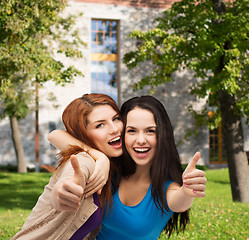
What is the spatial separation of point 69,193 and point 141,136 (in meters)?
0.90

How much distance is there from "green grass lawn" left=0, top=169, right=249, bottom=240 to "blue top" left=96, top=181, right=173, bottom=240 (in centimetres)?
322

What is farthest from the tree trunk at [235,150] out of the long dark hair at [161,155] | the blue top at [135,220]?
the blue top at [135,220]

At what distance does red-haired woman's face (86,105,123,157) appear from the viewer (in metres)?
2.51

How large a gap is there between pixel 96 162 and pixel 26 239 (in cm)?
65

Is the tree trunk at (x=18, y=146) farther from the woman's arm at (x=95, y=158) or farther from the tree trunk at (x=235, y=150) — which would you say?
the woman's arm at (x=95, y=158)

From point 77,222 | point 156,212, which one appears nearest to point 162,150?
point 156,212

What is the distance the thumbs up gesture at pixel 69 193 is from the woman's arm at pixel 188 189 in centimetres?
65

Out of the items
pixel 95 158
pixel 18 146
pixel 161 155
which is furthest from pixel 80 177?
pixel 18 146

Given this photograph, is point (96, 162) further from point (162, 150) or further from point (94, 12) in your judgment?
point (94, 12)

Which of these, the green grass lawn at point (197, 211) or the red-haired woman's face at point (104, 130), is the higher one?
the red-haired woman's face at point (104, 130)

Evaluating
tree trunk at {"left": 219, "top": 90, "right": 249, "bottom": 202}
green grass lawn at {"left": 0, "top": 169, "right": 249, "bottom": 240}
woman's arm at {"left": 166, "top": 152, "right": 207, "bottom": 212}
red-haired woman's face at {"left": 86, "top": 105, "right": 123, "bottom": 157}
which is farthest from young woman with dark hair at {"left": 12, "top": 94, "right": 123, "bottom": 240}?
tree trunk at {"left": 219, "top": 90, "right": 249, "bottom": 202}

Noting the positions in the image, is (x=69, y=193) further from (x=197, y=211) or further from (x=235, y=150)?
(x=235, y=150)

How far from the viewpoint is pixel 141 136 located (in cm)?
254

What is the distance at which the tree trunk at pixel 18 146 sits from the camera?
17.3 m
